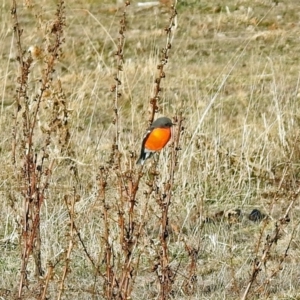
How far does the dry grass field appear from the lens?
338 cm

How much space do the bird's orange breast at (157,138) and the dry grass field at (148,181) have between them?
0.08 m

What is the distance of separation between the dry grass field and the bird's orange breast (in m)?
0.08

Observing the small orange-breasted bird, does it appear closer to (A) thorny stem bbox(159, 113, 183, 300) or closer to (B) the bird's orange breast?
(B) the bird's orange breast

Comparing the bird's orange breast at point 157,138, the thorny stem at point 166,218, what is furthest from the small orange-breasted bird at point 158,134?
the thorny stem at point 166,218

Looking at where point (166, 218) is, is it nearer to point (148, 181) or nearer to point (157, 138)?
point (157, 138)

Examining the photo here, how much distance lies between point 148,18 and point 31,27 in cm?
158

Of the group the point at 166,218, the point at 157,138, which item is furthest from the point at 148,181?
the point at 166,218

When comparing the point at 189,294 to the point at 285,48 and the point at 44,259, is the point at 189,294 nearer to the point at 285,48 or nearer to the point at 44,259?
the point at 44,259

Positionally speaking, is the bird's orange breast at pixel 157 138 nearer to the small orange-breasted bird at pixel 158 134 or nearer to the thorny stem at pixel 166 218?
the small orange-breasted bird at pixel 158 134

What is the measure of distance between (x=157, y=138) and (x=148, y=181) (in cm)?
121

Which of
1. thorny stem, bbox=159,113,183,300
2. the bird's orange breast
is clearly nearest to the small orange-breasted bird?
the bird's orange breast

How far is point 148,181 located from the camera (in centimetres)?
471

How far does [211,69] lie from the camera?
9.45 m

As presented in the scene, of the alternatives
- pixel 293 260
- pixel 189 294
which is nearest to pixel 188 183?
pixel 293 260
